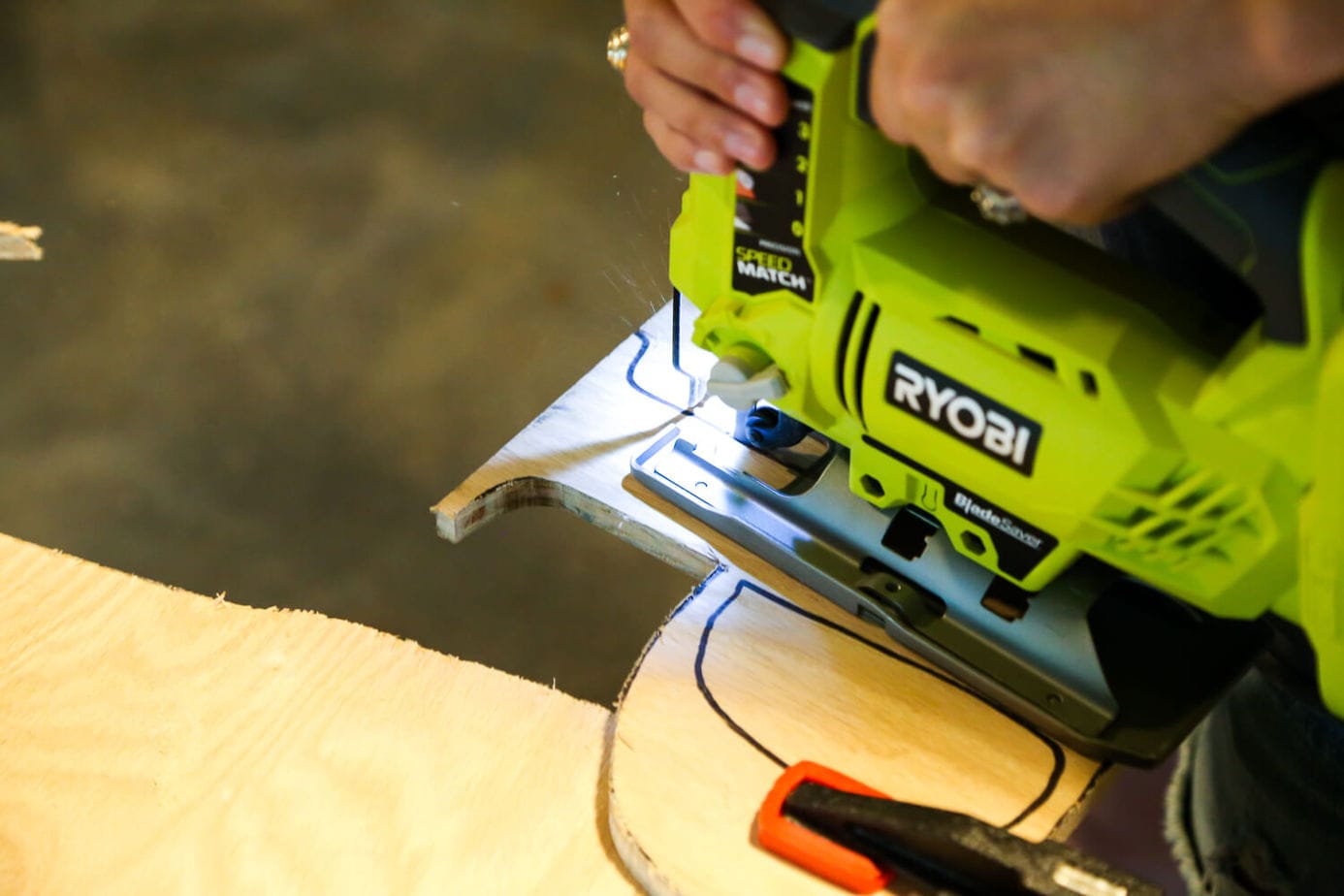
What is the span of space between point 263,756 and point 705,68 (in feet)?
2.22

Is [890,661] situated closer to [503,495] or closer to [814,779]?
[814,779]

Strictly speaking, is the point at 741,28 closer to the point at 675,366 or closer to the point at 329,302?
the point at 675,366

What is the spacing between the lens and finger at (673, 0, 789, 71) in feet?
3.04

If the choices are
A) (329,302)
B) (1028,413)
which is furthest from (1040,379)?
(329,302)

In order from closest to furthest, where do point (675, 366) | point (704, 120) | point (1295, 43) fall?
1. point (1295, 43)
2. point (704, 120)
3. point (675, 366)

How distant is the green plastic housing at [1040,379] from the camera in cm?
83

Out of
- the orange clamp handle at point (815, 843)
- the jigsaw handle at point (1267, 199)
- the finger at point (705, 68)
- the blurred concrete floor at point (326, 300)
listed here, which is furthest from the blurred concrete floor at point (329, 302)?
the jigsaw handle at point (1267, 199)

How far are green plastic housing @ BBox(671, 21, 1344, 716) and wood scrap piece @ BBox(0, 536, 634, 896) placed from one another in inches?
15.4

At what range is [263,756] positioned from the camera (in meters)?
1.05

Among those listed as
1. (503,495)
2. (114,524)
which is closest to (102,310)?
(114,524)

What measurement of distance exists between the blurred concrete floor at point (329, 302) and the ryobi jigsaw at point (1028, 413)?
2.06ft

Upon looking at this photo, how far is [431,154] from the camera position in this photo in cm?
259

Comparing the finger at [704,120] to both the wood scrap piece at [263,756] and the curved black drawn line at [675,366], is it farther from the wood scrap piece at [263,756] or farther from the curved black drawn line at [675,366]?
the wood scrap piece at [263,756]

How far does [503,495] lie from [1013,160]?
74 cm
